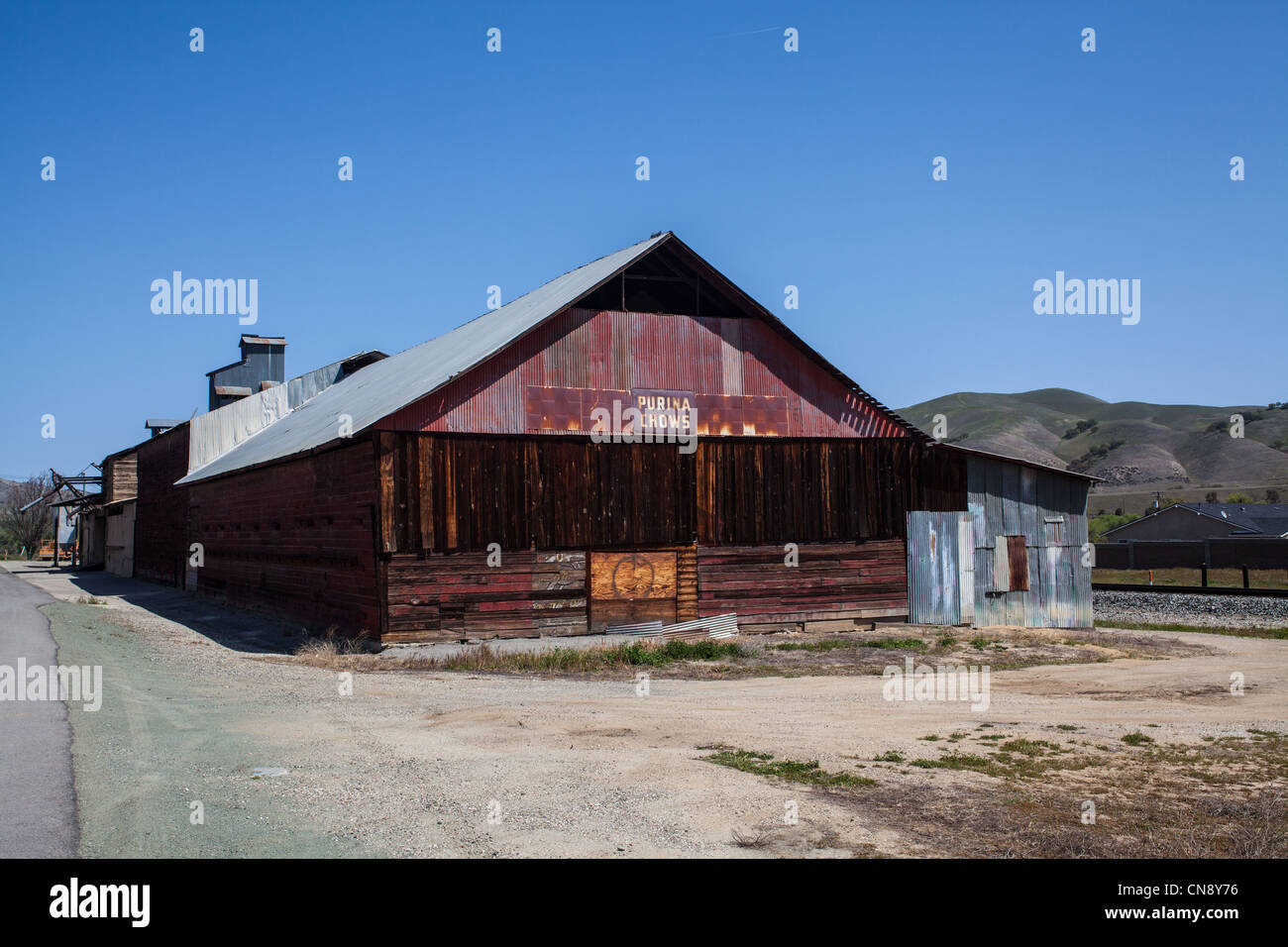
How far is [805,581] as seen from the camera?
22656mm

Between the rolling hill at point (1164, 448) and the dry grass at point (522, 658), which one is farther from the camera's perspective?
the rolling hill at point (1164, 448)

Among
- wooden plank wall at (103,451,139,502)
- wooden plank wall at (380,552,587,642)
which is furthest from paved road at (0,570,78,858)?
wooden plank wall at (103,451,139,502)

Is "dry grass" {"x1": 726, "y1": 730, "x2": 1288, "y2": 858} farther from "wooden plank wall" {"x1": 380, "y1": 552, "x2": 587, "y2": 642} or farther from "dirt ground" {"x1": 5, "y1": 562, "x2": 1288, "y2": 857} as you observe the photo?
"wooden plank wall" {"x1": 380, "y1": 552, "x2": 587, "y2": 642}

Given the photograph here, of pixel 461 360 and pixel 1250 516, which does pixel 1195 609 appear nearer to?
pixel 461 360

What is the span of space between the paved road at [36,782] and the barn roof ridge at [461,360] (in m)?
8.88

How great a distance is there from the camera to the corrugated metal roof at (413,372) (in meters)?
20.4

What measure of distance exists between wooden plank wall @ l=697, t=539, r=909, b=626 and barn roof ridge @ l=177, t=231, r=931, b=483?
132 inches

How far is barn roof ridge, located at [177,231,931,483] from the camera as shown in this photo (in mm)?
20312

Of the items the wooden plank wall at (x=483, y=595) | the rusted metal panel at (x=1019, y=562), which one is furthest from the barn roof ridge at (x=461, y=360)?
the rusted metal panel at (x=1019, y=562)

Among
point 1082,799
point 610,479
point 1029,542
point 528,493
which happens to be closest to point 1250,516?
point 1029,542

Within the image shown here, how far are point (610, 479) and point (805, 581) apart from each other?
5.44 meters

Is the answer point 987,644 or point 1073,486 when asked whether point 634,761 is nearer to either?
point 987,644

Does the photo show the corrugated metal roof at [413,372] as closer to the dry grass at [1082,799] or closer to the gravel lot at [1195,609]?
the dry grass at [1082,799]

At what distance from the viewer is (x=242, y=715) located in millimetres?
11703
